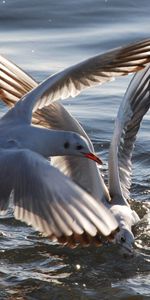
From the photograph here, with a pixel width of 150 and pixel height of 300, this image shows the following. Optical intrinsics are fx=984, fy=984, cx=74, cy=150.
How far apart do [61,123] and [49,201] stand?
1.78 m

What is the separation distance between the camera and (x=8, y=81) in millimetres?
7723

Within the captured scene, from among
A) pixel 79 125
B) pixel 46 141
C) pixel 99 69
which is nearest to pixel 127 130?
pixel 79 125

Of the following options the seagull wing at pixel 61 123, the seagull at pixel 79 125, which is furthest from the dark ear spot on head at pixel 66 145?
the seagull wing at pixel 61 123

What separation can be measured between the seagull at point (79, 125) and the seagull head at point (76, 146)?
11 cm

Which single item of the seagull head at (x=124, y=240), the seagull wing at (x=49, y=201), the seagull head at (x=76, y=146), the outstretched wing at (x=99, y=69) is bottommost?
the seagull head at (x=124, y=240)

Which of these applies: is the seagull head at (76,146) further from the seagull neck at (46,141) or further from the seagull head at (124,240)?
the seagull head at (124,240)

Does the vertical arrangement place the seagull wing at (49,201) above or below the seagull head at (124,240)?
above

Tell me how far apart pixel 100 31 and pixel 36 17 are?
3.57 feet

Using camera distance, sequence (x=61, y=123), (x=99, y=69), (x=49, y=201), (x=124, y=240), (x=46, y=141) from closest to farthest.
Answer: (x=49, y=201) → (x=46, y=141) → (x=124, y=240) → (x=99, y=69) → (x=61, y=123)

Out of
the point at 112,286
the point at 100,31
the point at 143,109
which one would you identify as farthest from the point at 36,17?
the point at 112,286

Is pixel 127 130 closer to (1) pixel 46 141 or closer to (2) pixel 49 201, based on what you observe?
(1) pixel 46 141

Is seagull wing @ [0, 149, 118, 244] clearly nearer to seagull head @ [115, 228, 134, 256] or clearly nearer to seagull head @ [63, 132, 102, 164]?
seagull head @ [63, 132, 102, 164]

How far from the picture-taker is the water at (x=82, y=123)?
21.3 ft

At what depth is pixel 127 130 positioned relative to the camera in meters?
7.96
